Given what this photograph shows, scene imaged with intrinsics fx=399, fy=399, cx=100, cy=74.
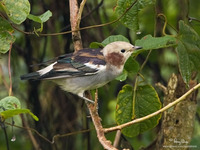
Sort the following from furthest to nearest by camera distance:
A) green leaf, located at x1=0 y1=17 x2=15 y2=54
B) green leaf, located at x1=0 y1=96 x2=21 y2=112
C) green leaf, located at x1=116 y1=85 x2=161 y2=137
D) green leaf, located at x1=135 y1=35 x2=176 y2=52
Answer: green leaf, located at x1=116 y1=85 x2=161 y2=137 → green leaf, located at x1=135 y1=35 x2=176 y2=52 → green leaf, located at x1=0 y1=17 x2=15 y2=54 → green leaf, located at x1=0 y1=96 x2=21 y2=112

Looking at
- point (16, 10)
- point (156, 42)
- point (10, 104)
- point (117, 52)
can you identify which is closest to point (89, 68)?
point (117, 52)

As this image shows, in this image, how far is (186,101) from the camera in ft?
10.1

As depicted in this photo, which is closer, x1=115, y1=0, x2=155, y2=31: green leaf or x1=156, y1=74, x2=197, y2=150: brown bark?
x1=115, y1=0, x2=155, y2=31: green leaf

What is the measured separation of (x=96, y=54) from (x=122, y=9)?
49 cm

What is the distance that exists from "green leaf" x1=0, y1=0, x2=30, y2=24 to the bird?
0.70 meters

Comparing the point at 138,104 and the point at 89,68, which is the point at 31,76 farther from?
the point at 138,104

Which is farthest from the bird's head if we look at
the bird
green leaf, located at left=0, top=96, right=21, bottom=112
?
green leaf, located at left=0, top=96, right=21, bottom=112

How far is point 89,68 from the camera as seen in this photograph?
3.19 meters

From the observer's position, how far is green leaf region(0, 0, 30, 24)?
7.98 feet

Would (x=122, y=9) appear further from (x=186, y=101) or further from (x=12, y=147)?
(x=12, y=147)

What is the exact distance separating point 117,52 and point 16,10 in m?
0.97

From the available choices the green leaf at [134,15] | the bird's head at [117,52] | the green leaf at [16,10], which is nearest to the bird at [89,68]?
the bird's head at [117,52]

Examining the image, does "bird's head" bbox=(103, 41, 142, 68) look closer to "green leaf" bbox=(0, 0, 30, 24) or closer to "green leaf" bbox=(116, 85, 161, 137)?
"green leaf" bbox=(116, 85, 161, 137)

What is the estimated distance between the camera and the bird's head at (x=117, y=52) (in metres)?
3.06
